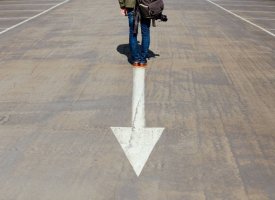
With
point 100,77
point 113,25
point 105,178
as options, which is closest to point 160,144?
point 105,178

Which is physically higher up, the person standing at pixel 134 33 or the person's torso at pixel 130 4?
the person's torso at pixel 130 4

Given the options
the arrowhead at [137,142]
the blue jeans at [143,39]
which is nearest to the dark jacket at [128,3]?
the blue jeans at [143,39]

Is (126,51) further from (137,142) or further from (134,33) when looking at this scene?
(137,142)

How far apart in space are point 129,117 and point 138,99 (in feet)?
2.55

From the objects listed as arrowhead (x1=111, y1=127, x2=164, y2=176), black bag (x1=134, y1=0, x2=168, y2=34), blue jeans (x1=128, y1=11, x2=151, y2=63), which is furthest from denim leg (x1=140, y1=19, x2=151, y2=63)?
arrowhead (x1=111, y1=127, x2=164, y2=176)

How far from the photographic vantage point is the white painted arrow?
16.1ft

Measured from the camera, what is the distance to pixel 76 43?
11.2 metres

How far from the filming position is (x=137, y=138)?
5469mm

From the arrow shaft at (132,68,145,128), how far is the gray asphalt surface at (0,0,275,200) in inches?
3.9

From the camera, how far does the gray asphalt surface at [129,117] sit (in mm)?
4391

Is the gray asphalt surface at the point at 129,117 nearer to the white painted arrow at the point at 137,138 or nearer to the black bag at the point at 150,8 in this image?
the white painted arrow at the point at 137,138

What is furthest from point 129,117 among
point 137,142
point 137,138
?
point 137,142

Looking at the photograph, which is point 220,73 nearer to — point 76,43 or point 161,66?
point 161,66

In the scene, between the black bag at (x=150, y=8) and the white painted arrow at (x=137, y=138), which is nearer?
the white painted arrow at (x=137, y=138)
